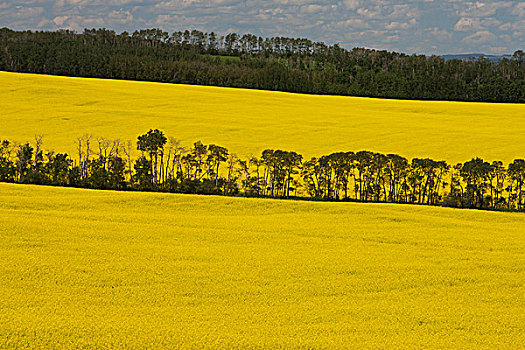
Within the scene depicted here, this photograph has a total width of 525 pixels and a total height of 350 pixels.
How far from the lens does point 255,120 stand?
61531 mm

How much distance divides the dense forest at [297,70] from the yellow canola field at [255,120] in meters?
22.9

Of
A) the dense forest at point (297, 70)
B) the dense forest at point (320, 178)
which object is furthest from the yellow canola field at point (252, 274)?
the dense forest at point (297, 70)

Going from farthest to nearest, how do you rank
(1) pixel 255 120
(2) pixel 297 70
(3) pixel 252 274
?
(2) pixel 297 70 → (1) pixel 255 120 → (3) pixel 252 274

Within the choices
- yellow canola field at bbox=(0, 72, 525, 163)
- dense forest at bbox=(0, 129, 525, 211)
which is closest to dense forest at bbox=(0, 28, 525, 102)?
yellow canola field at bbox=(0, 72, 525, 163)

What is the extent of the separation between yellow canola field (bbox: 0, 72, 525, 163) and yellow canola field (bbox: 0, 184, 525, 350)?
20.0 m

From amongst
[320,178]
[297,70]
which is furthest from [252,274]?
[297,70]

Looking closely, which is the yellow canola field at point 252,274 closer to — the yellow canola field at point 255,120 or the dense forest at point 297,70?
the yellow canola field at point 255,120

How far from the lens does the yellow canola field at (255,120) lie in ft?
162

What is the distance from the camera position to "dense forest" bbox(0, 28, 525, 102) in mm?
107500

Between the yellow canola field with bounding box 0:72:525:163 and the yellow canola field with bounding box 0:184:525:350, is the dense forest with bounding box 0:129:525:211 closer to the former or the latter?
the yellow canola field with bounding box 0:184:525:350

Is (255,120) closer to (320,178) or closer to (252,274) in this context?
(320,178)

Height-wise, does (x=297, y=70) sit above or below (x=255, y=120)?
above

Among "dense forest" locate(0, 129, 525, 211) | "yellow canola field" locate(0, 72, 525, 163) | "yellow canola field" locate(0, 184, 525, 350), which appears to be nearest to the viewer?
"yellow canola field" locate(0, 184, 525, 350)

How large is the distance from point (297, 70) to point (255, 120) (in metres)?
63.4
